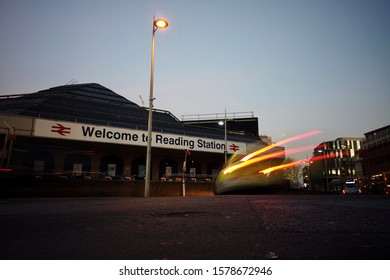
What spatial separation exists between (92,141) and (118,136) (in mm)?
2256

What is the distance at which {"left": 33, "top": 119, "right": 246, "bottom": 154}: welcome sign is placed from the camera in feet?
70.6

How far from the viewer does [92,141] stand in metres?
23.0

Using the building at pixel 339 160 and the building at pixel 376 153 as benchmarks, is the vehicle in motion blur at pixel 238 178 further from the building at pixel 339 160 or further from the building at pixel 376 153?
the building at pixel 339 160

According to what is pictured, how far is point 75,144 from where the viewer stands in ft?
81.7

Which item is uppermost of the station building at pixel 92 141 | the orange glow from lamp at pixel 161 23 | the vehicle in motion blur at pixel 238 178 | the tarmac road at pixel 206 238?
the orange glow from lamp at pixel 161 23

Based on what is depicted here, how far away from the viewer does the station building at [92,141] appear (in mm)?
21953

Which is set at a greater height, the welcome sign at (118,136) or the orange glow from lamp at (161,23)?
the orange glow from lamp at (161,23)

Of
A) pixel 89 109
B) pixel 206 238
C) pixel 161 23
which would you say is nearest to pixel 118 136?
pixel 89 109

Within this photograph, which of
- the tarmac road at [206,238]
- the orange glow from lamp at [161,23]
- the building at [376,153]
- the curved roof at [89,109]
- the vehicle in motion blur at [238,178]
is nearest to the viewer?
the tarmac road at [206,238]

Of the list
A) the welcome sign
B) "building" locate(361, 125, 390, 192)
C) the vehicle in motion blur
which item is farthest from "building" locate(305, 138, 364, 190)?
the vehicle in motion blur

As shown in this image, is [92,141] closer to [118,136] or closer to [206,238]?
[118,136]

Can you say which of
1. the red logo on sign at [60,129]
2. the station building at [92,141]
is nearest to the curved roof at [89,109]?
the station building at [92,141]

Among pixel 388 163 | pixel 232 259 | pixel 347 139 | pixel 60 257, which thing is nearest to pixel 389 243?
pixel 232 259

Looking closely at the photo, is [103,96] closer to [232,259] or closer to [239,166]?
[239,166]
